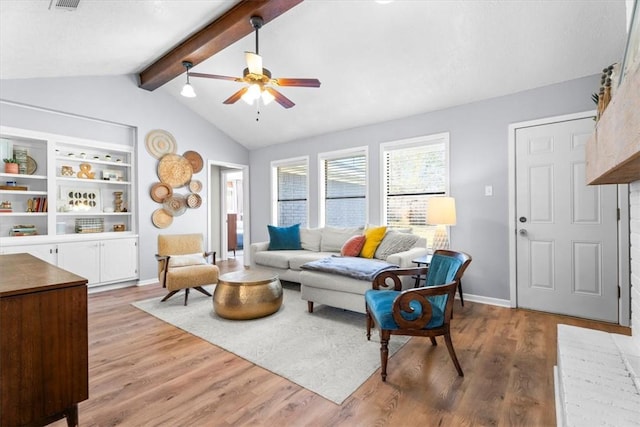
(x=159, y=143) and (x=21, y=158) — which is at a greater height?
(x=159, y=143)

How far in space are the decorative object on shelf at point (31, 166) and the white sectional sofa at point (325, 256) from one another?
3.04m

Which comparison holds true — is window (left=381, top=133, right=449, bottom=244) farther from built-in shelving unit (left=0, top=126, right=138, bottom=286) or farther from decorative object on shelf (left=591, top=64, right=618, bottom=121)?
built-in shelving unit (left=0, top=126, right=138, bottom=286)

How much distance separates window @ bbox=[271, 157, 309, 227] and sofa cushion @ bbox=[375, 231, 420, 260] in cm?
208

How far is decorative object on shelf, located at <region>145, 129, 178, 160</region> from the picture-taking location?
4773mm

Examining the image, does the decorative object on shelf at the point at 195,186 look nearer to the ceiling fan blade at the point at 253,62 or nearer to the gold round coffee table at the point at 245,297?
the gold round coffee table at the point at 245,297

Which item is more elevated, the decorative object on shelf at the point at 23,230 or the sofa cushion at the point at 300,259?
the decorative object on shelf at the point at 23,230

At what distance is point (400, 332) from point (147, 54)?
448cm

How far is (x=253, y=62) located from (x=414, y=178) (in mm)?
2697

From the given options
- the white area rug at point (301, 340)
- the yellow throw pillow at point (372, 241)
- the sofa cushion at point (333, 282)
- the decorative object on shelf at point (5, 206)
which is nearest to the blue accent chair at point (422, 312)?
the white area rug at point (301, 340)

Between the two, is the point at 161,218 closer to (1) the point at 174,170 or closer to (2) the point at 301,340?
(1) the point at 174,170

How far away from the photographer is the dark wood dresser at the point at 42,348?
47.0 inches

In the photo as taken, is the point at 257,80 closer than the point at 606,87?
No

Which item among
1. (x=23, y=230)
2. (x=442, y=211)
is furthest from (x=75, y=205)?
(x=442, y=211)

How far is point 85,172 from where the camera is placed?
431 centimetres
